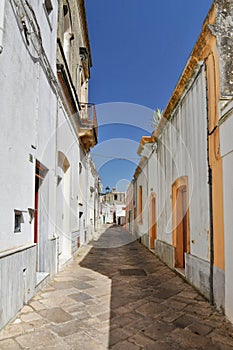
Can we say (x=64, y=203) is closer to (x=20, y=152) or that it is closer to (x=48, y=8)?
(x=20, y=152)

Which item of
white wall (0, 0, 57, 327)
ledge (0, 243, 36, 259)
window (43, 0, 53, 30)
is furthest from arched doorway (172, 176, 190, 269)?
window (43, 0, 53, 30)

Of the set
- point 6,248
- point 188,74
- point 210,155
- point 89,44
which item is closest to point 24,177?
point 6,248

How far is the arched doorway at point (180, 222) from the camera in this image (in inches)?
270

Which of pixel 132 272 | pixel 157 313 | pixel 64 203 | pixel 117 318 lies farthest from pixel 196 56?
pixel 64 203

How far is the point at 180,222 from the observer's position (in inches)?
275

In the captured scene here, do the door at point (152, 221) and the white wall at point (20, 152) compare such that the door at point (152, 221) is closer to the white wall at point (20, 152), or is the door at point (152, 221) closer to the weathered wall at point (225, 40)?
the white wall at point (20, 152)

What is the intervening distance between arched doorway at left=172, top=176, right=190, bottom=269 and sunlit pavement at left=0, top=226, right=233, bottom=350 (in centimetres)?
98

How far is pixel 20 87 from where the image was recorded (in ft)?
13.4

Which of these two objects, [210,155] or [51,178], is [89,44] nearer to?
[51,178]

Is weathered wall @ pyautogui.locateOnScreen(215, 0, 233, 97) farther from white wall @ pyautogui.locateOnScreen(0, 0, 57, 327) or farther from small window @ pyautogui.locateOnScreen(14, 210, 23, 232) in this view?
small window @ pyautogui.locateOnScreen(14, 210, 23, 232)

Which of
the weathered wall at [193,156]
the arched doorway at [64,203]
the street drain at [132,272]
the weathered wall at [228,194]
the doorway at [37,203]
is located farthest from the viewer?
the arched doorway at [64,203]

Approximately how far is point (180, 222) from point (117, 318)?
3.67 metres

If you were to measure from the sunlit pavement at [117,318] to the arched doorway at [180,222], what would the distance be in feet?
3.22

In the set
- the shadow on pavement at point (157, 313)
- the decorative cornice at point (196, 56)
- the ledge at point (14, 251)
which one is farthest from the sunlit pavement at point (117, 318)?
the decorative cornice at point (196, 56)
